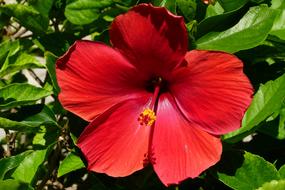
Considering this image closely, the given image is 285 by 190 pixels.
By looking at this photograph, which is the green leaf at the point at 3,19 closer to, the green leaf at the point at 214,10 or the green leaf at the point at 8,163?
the green leaf at the point at 8,163

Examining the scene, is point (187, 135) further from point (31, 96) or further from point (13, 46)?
point (13, 46)

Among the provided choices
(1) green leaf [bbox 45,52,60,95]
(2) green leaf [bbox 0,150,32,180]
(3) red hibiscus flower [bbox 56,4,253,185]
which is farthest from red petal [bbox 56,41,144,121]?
(2) green leaf [bbox 0,150,32,180]

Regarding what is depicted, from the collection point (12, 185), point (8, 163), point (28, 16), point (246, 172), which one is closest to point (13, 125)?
point (8, 163)

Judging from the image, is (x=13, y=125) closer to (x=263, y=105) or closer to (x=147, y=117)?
(x=147, y=117)

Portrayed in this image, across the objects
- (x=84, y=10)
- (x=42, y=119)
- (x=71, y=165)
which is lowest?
(x=71, y=165)

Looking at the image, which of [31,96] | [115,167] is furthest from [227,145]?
[31,96]
